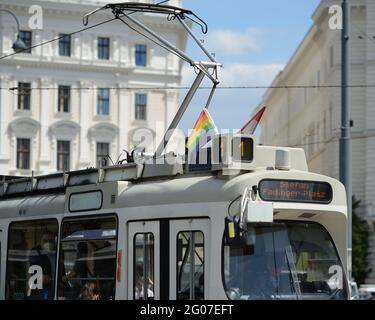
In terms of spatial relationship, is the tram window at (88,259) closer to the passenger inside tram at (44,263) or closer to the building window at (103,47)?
the passenger inside tram at (44,263)

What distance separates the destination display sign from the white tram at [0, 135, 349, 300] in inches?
0.5

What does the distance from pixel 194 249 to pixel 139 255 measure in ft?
2.46

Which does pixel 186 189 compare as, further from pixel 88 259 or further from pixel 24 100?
pixel 24 100

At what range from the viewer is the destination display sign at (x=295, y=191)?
1004 cm

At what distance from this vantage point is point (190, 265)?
10102 mm

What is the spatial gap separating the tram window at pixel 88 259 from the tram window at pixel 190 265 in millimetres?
1008

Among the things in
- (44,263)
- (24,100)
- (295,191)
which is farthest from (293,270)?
(24,100)

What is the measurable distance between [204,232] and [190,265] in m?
0.37

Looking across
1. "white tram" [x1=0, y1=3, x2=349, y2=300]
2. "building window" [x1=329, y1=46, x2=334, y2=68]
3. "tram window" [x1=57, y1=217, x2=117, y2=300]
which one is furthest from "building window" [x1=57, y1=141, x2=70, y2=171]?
"tram window" [x1=57, y1=217, x2=117, y2=300]

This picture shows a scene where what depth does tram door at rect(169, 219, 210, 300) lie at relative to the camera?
9.97m

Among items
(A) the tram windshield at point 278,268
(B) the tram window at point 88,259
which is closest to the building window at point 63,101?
(B) the tram window at point 88,259

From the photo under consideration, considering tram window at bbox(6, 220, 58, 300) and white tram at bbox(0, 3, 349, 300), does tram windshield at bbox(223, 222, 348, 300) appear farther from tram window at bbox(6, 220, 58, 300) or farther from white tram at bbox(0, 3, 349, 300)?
tram window at bbox(6, 220, 58, 300)
